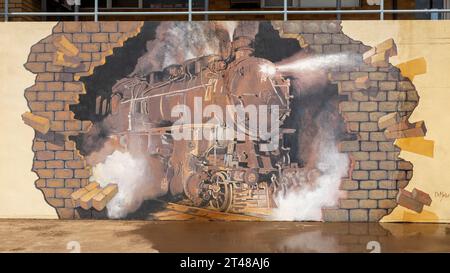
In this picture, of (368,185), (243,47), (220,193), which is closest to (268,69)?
(243,47)

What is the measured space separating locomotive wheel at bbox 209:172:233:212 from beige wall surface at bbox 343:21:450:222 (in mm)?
2333

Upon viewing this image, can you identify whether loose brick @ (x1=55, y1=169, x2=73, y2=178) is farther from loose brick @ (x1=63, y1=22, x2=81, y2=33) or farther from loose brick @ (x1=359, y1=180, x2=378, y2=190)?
loose brick @ (x1=359, y1=180, x2=378, y2=190)

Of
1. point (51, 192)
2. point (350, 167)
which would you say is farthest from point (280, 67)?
point (51, 192)

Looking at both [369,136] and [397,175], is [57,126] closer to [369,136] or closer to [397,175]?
[369,136]

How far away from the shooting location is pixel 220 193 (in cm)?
758

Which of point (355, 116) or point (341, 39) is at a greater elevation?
point (341, 39)

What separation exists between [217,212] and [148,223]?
1.04 meters

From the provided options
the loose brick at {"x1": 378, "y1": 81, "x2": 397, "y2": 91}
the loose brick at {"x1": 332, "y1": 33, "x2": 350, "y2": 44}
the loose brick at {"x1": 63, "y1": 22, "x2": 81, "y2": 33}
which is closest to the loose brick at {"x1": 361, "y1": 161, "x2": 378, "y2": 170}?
the loose brick at {"x1": 378, "y1": 81, "x2": 397, "y2": 91}

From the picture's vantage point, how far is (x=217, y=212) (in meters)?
7.59

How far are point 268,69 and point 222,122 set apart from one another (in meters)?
1.07

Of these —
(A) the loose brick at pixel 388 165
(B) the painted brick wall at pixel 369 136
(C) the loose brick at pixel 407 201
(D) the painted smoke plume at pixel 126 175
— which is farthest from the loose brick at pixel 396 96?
(D) the painted smoke plume at pixel 126 175

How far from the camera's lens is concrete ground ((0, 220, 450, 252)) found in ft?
19.2
